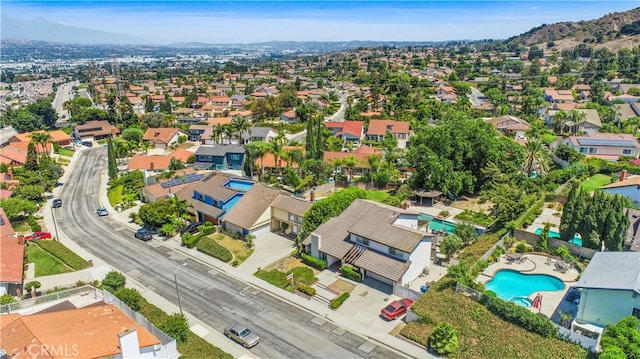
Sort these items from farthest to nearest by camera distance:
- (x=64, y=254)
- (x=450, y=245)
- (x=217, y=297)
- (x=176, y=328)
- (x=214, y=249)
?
(x=214, y=249) < (x=64, y=254) < (x=450, y=245) < (x=217, y=297) < (x=176, y=328)

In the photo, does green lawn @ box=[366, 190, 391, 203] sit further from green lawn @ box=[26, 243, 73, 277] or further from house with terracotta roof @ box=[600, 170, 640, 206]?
green lawn @ box=[26, 243, 73, 277]

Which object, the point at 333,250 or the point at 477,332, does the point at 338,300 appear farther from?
the point at 477,332

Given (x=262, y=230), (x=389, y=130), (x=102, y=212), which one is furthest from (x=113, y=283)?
(x=389, y=130)

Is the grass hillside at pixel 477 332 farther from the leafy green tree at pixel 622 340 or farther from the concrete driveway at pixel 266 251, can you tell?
the concrete driveway at pixel 266 251

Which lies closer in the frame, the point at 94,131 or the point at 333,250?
the point at 333,250

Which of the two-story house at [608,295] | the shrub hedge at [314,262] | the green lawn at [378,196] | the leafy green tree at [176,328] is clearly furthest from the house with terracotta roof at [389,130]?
the leafy green tree at [176,328]

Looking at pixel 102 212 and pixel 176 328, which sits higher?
pixel 176 328

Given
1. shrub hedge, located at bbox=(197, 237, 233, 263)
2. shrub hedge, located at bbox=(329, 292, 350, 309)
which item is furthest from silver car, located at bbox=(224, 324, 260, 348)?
shrub hedge, located at bbox=(197, 237, 233, 263)
